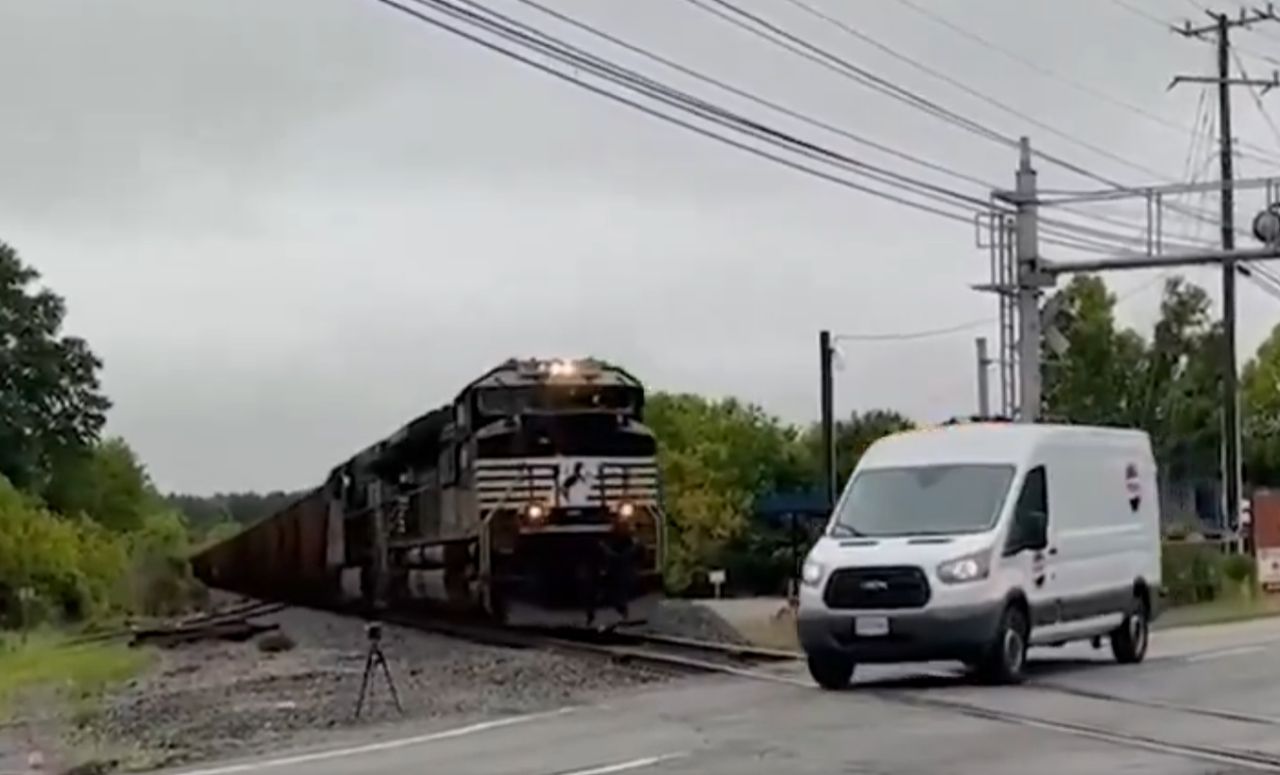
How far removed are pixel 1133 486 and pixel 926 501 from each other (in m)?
4.02

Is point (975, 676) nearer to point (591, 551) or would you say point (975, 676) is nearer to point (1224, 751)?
point (1224, 751)

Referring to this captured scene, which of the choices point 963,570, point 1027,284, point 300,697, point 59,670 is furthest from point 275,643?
point 963,570

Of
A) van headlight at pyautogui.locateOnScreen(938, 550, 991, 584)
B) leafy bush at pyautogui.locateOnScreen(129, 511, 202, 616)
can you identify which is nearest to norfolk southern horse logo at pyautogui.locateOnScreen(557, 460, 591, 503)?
van headlight at pyautogui.locateOnScreen(938, 550, 991, 584)

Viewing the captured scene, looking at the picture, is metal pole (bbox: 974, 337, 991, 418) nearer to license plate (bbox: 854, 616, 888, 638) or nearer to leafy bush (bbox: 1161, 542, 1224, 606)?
leafy bush (bbox: 1161, 542, 1224, 606)

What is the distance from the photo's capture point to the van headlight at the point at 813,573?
71.7 ft

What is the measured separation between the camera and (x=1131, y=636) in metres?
25.4

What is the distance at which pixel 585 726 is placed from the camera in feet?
62.3

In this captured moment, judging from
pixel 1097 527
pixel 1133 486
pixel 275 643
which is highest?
pixel 1133 486

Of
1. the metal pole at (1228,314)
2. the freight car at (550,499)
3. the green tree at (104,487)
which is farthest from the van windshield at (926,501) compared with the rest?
the green tree at (104,487)

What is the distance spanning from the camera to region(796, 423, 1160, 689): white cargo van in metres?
21.4

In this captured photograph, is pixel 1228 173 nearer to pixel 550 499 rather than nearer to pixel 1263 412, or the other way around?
pixel 550 499

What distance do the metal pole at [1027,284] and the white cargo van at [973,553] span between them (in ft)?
39.5

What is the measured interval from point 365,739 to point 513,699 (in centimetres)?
379

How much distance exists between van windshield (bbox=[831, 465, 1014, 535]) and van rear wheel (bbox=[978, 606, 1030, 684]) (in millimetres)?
943
